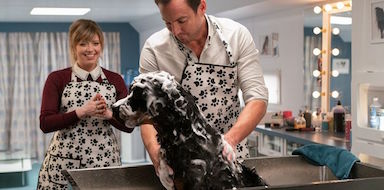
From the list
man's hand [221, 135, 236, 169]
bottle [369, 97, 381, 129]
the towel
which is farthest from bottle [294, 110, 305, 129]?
man's hand [221, 135, 236, 169]

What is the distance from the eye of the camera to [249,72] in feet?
5.34

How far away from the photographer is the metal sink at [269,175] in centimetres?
132

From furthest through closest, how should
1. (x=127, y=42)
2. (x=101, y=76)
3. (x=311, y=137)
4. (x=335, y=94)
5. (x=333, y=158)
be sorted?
(x=127, y=42)
(x=335, y=94)
(x=311, y=137)
(x=101, y=76)
(x=333, y=158)

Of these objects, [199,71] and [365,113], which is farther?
[365,113]

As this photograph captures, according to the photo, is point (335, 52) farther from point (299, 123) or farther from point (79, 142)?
point (79, 142)

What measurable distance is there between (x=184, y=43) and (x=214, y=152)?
1.40 ft

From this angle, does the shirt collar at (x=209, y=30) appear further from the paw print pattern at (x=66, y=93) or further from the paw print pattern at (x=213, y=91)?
the paw print pattern at (x=66, y=93)

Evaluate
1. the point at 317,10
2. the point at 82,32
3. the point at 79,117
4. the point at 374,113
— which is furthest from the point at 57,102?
the point at 317,10

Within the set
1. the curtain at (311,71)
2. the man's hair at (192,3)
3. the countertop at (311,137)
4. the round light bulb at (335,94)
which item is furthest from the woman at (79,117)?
the curtain at (311,71)

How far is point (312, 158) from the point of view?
1.66 metres

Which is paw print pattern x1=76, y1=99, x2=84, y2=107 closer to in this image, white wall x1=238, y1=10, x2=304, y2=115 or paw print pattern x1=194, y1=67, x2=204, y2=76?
paw print pattern x1=194, y1=67, x2=204, y2=76

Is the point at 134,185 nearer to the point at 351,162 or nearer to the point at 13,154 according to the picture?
the point at 351,162

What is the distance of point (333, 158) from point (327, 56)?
9.59 ft

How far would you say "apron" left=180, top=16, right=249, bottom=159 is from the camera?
5.36 ft
